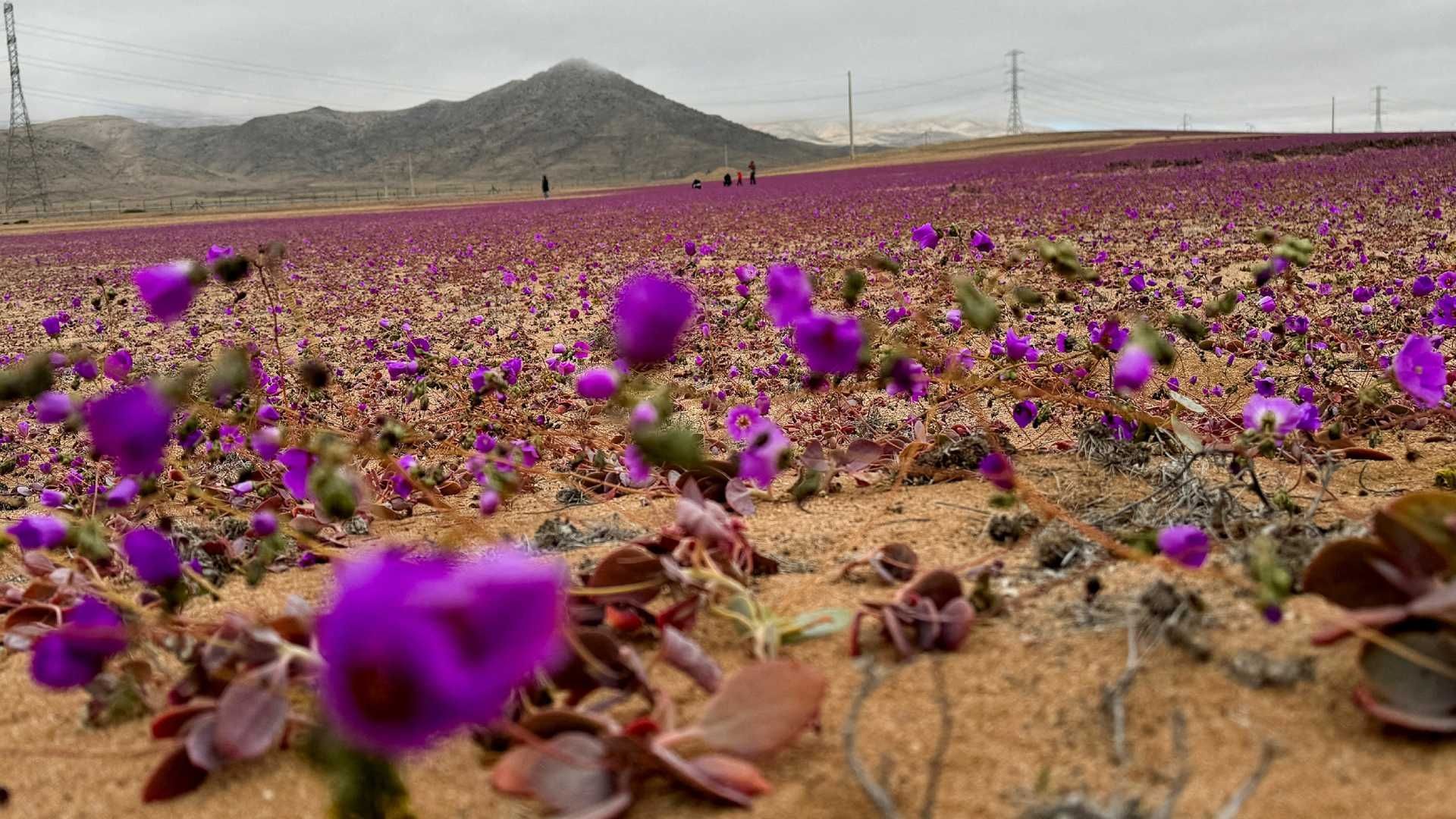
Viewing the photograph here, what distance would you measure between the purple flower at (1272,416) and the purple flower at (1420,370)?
7.5 inches

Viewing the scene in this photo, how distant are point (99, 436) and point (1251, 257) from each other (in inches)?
326

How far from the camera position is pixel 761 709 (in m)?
1.18

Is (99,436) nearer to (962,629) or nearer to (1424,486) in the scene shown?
(962,629)

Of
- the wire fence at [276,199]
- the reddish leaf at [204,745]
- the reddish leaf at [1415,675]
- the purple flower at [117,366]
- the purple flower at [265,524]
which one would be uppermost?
the wire fence at [276,199]

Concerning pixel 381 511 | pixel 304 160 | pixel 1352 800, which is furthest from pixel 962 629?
pixel 304 160

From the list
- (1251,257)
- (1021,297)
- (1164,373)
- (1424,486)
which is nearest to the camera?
(1021,297)

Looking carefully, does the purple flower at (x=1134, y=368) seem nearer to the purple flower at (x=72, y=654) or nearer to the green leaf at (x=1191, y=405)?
the green leaf at (x=1191, y=405)

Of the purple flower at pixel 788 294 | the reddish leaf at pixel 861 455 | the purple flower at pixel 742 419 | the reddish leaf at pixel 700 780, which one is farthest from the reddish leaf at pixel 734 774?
the reddish leaf at pixel 861 455

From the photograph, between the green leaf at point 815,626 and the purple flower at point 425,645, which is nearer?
the purple flower at point 425,645

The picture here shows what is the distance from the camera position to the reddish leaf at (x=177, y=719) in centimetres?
133

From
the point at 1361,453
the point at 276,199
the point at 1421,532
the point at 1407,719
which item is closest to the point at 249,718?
the point at 1407,719

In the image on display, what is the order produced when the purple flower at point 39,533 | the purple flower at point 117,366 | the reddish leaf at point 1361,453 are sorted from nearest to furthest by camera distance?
the purple flower at point 39,533 → the purple flower at point 117,366 → the reddish leaf at point 1361,453

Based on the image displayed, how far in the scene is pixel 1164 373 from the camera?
14.3 ft

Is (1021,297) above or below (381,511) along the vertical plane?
above
